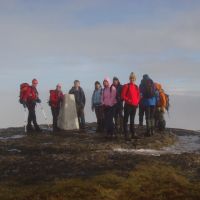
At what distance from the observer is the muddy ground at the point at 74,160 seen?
14.2m

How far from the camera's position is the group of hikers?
2159 cm

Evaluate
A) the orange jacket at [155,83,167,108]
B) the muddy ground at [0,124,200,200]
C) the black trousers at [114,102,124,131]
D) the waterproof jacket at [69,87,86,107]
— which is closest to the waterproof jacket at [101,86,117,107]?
the black trousers at [114,102,124,131]

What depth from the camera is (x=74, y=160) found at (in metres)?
16.9

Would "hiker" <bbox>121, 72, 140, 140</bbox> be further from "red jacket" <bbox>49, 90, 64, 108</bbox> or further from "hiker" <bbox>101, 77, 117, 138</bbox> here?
"red jacket" <bbox>49, 90, 64, 108</bbox>

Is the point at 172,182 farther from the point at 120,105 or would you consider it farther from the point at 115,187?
the point at 120,105

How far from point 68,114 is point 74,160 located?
1011 cm

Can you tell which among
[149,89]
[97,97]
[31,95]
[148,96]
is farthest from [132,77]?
[31,95]

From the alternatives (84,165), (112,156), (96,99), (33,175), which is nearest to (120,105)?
(96,99)

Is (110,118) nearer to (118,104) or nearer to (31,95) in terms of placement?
(118,104)

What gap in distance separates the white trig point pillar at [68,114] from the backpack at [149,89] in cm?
522

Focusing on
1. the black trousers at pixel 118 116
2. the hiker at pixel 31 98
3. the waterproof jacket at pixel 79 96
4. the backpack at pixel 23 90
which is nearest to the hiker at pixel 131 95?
the black trousers at pixel 118 116

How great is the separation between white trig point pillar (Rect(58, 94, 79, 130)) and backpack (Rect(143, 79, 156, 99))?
17.1 ft

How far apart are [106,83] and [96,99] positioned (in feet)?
10.3

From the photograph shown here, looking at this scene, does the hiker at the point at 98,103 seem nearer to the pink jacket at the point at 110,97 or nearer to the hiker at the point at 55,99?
the hiker at the point at 55,99
